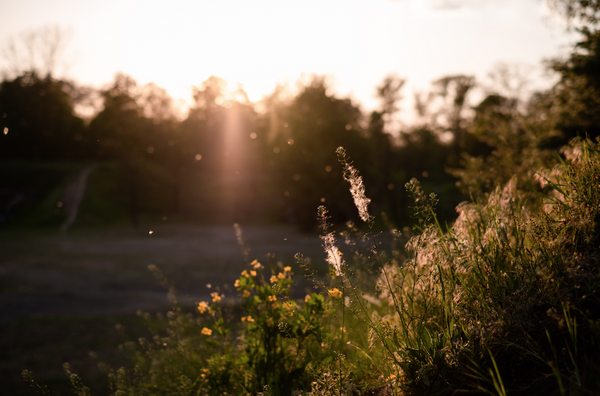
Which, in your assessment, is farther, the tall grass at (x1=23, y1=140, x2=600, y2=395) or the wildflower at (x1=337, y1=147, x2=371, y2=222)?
the wildflower at (x1=337, y1=147, x2=371, y2=222)

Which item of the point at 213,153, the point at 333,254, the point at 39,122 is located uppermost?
the point at 39,122

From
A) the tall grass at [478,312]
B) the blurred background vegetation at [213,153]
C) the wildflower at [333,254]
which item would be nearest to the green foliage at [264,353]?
the tall grass at [478,312]

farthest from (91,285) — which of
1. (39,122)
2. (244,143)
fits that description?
(39,122)

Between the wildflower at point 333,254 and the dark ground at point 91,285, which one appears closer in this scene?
the wildflower at point 333,254

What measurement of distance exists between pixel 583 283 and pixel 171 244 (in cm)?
1692

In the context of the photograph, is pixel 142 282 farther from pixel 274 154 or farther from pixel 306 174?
pixel 274 154

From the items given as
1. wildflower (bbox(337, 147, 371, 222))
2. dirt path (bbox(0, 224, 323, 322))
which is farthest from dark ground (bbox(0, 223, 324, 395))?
wildflower (bbox(337, 147, 371, 222))

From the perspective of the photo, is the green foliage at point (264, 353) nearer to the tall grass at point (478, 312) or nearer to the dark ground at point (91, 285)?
the tall grass at point (478, 312)

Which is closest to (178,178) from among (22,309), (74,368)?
(22,309)

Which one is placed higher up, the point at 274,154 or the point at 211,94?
the point at 211,94

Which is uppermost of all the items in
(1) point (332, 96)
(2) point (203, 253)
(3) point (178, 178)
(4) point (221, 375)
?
(1) point (332, 96)

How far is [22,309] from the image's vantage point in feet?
26.4

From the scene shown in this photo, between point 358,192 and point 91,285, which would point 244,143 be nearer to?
point 91,285

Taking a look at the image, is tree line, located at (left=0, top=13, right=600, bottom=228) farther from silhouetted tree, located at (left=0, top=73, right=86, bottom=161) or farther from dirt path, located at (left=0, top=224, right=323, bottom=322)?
dirt path, located at (left=0, top=224, right=323, bottom=322)
